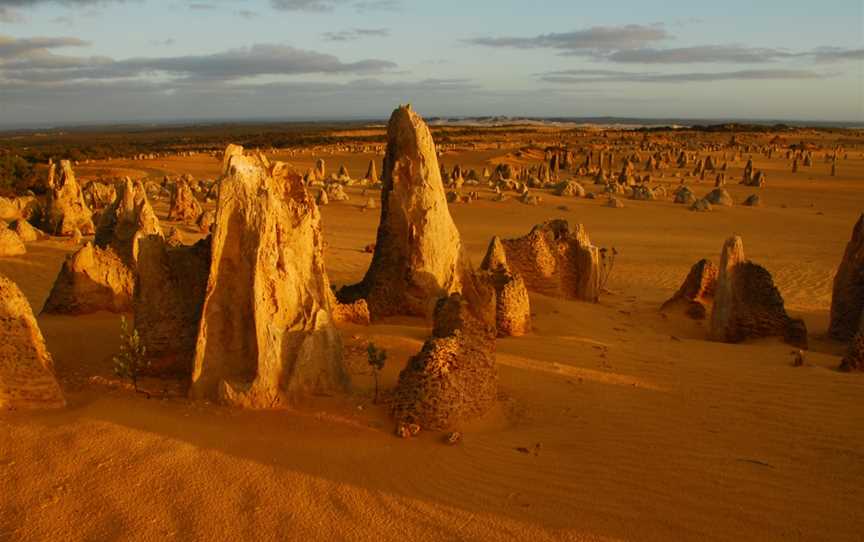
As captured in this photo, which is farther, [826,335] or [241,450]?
[826,335]

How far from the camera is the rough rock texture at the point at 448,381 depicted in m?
5.25

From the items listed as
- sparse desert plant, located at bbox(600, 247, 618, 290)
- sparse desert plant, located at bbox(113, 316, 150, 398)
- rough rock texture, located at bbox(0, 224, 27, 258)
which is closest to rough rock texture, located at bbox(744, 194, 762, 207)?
sparse desert plant, located at bbox(600, 247, 618, 290)

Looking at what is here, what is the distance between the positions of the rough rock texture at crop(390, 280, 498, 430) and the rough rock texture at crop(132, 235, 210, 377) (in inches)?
82.5

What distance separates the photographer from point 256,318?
17.1 feet

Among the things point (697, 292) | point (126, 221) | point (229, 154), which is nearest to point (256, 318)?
point (229, 154)

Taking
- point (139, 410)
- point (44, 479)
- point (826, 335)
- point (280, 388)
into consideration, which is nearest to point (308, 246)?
point (280, 388)

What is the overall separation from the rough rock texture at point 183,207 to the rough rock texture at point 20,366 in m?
14.0

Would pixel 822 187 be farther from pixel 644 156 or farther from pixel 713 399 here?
pixel 713 399

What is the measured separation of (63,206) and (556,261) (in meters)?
11.8

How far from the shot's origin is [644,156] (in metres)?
56.6

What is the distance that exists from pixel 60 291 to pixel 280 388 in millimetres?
4447

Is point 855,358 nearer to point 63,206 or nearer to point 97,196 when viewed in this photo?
point 63,206

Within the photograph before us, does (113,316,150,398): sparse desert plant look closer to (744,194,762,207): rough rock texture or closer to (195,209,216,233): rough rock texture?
(195,209,216,233): rough rock texture

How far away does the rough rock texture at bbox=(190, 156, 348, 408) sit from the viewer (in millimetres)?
5293
